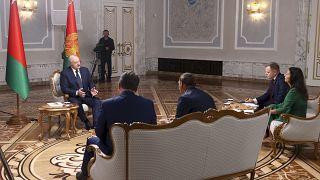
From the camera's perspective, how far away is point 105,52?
1120cm

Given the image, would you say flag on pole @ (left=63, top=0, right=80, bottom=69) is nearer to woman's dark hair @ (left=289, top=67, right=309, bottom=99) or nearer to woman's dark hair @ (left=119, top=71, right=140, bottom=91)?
woman's dark hair @ (left=289, top=67, right=309, bottom=99)

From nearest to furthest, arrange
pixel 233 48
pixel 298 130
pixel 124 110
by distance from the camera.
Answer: pixel 124 110 < pixel 298 130 < pixel 233 48

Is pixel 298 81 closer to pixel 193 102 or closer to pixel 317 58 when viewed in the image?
pixel 193 102

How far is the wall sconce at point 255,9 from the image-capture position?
10.9 metres

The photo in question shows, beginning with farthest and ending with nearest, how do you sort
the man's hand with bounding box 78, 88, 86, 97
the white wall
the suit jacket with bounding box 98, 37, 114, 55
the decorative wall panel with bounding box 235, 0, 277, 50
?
the suit jacket with bounding box 98, 37, 114, 55
the decorative wall panel with bounding box 235, 0, 277, 50
the white wall
the man's hand with bounding box 78, 88, 86, 97

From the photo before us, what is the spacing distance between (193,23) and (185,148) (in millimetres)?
9845

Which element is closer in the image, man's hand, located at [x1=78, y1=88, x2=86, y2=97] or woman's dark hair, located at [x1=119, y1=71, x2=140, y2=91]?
woman's dark hair, located at [x1=119, y1=71, x2=140, y2=91]

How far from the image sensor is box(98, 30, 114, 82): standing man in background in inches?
439

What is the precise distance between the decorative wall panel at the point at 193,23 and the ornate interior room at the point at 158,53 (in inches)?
1.1

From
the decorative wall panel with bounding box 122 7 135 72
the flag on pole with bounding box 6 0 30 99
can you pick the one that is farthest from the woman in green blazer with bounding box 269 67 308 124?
the decorative wall panel with bounding box 122 7 135 72

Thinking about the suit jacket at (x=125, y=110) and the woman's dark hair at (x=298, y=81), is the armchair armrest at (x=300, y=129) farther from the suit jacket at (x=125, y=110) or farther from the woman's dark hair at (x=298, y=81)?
the suit jacket at (x=125, y=110)

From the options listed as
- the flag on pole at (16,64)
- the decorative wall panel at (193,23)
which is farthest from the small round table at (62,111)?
the decorative wall panel at (193,23)

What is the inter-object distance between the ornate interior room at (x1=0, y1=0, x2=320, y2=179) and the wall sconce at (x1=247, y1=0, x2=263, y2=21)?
25mm

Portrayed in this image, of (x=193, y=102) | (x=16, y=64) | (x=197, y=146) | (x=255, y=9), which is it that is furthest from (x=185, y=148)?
(x=255, y=9)
